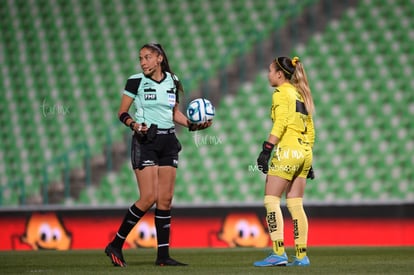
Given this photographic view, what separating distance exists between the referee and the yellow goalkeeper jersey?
655 millimetres

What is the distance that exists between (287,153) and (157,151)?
104 cm

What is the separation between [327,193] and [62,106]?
465 centimetres

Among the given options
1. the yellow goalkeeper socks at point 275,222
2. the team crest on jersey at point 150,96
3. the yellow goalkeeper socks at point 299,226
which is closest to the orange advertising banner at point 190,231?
the yellow goalkeeper socks at point 299,226

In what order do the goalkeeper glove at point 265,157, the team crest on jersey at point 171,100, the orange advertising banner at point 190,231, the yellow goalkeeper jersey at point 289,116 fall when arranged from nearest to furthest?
the goalkeeper glove at point 265,157 < the yellow goalkeeper jersey at point 289,116 < the team crest on jersey at point 171,100 < the orange advertising banner at point 190,231

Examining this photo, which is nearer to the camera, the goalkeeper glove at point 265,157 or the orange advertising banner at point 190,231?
the goalkeeper glove at point 265,157

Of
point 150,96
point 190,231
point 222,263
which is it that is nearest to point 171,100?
point 150,96

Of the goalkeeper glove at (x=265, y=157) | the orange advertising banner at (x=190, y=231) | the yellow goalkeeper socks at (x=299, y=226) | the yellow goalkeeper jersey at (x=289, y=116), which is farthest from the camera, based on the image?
the orange advertising banner at (x=190, y=231)

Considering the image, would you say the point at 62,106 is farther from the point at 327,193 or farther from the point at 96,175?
the point at 327,193

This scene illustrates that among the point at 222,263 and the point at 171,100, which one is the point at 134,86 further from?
the point at 222,263

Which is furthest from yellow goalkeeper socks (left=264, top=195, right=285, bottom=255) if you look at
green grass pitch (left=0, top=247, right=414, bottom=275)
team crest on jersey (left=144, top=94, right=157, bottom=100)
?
team crest on jersey (left=144, top=94, right=157, bottom=100)

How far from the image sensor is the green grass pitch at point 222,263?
660 centimetres

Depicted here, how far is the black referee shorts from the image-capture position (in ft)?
23.7

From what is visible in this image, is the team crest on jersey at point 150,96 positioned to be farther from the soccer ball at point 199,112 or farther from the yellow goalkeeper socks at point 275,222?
the yellow goalkeeper socks at point 275,222

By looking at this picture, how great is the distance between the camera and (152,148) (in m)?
7.21
